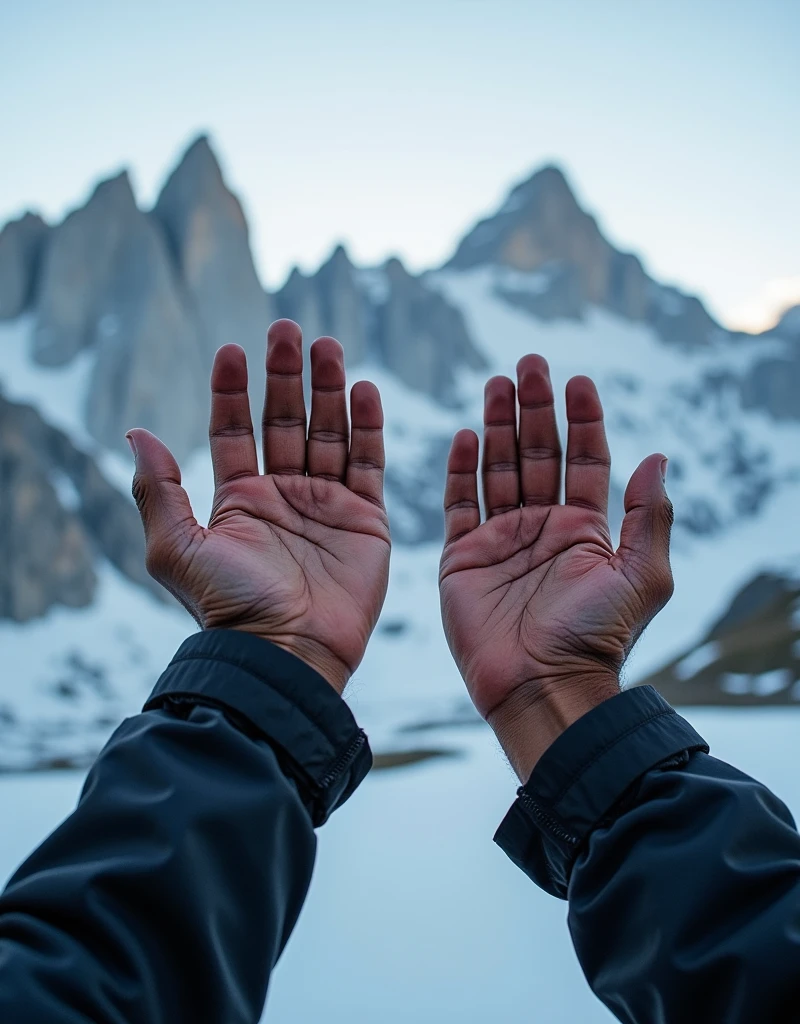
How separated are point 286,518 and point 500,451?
1066 millimetres

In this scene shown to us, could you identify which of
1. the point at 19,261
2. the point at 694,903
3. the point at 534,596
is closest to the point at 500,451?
the point at 534,596

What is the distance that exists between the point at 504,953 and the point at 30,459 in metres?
56.0

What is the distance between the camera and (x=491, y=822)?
11250mm

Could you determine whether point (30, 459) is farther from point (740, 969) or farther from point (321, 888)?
point (740, 969)

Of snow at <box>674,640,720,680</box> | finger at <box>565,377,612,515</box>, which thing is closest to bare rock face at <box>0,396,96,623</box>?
snow at <box>674,640,720,680</box>

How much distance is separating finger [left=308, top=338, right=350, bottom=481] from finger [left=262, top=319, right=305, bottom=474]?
0.21 feet

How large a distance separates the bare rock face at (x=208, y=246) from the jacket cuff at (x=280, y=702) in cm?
8686

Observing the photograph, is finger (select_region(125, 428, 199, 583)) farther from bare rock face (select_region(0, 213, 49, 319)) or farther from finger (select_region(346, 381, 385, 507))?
bare rock face (select_region(0, 213, 49, 319))

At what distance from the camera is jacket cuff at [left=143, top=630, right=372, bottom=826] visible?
2506mm

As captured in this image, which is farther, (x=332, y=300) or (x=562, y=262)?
(x=562, y=262)

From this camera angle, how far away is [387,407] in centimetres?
12212

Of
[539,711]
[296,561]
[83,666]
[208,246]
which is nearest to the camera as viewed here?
[539,711]

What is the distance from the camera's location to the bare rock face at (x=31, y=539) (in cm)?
5503

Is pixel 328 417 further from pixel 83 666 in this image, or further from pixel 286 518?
pixel 83 666
